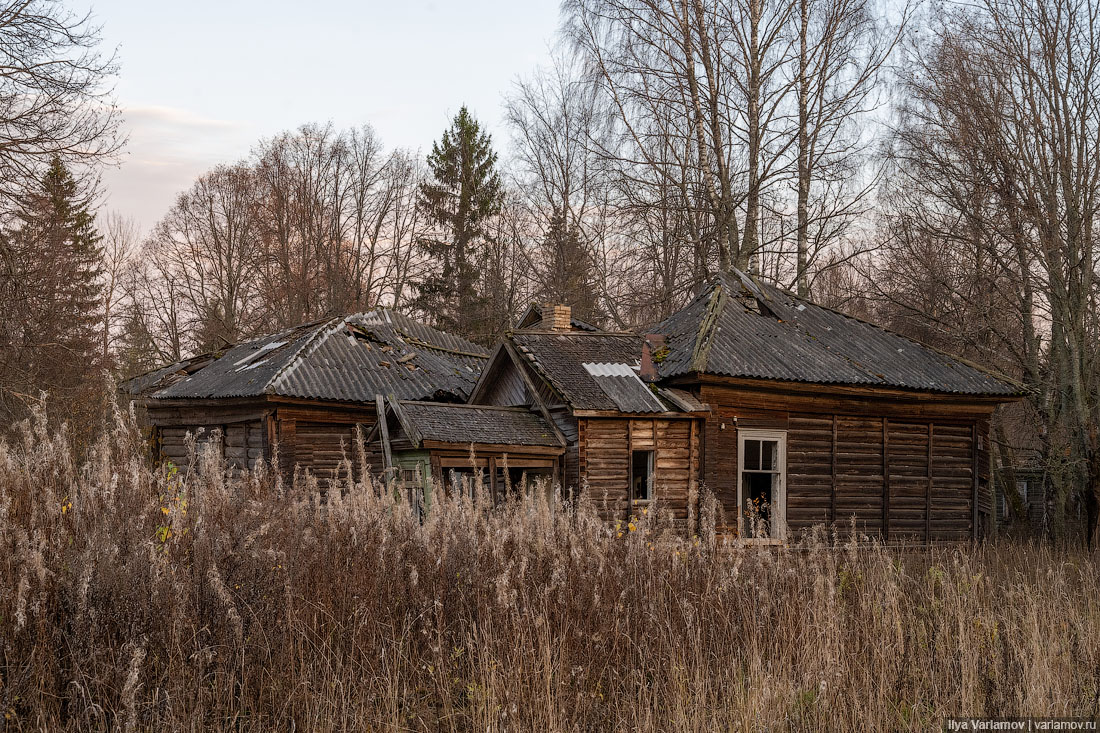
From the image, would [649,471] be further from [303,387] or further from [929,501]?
[303,387]

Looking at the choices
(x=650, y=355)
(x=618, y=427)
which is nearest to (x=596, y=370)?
(x=650, y=355)

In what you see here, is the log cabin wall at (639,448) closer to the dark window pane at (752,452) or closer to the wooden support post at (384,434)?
the dark window pane at (752,452)

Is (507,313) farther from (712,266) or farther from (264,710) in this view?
(264,710)

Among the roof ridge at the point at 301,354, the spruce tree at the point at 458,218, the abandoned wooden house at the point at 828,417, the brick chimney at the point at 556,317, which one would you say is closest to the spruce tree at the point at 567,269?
the spruce tree at the point at 458,218

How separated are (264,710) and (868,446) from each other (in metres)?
14.2

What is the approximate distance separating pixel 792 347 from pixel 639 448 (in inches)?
154

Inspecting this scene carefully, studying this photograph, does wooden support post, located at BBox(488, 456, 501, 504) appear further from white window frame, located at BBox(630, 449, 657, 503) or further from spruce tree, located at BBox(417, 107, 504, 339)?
spruce tree, located at BBox(417, 107, 504, 339)

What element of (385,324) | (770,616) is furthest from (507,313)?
(770,616)

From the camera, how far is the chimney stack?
1617 centimetres

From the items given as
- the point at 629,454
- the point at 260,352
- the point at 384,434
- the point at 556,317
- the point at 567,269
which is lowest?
the point at 629,454

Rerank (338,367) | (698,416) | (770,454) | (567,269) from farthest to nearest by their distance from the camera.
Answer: (567,269) < (338,367) < (770,454) < (698,416)

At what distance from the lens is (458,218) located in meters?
36.8
